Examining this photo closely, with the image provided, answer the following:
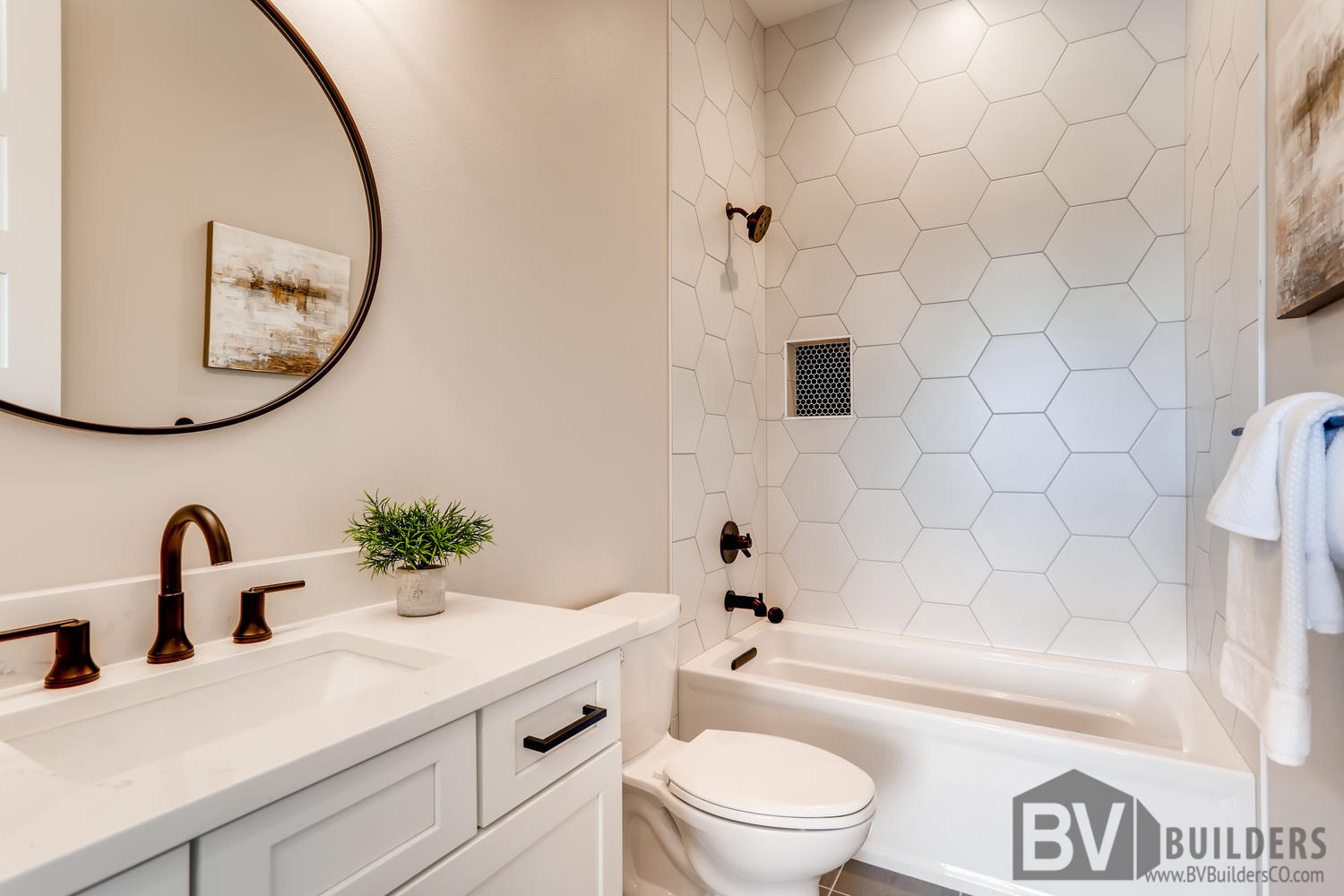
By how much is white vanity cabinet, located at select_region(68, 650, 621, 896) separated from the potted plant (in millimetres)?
306

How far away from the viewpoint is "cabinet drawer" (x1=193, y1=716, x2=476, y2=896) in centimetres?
55

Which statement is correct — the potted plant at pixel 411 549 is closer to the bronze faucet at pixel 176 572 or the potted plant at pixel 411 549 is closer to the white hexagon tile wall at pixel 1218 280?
the bronze faucet at pixel 176 572

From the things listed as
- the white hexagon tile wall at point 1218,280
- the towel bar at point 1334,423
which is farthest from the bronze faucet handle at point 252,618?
the white hexagon tile wall at point 1218,280

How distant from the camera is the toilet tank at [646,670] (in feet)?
4.85

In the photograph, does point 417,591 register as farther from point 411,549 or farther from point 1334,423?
point 1334,423

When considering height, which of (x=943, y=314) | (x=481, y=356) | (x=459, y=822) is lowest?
(x=459, y=822)

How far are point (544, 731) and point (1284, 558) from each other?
3.17ft

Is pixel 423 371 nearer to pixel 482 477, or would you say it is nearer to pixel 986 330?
pixel 482 477

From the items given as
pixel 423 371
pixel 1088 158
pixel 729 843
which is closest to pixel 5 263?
pixel 423 371

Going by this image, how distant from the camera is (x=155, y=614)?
88 cm

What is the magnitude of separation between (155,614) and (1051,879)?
2.04m

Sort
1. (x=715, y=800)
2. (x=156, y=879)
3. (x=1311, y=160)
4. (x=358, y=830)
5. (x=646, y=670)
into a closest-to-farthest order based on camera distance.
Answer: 1. (x=156, y=879)
2. (x=358, y=830)
3. (x=1311, y=160)
4. (x=715, y=800)
5. (x=646, y=670)

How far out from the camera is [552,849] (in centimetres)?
90

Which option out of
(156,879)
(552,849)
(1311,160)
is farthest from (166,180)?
(1311,160)
